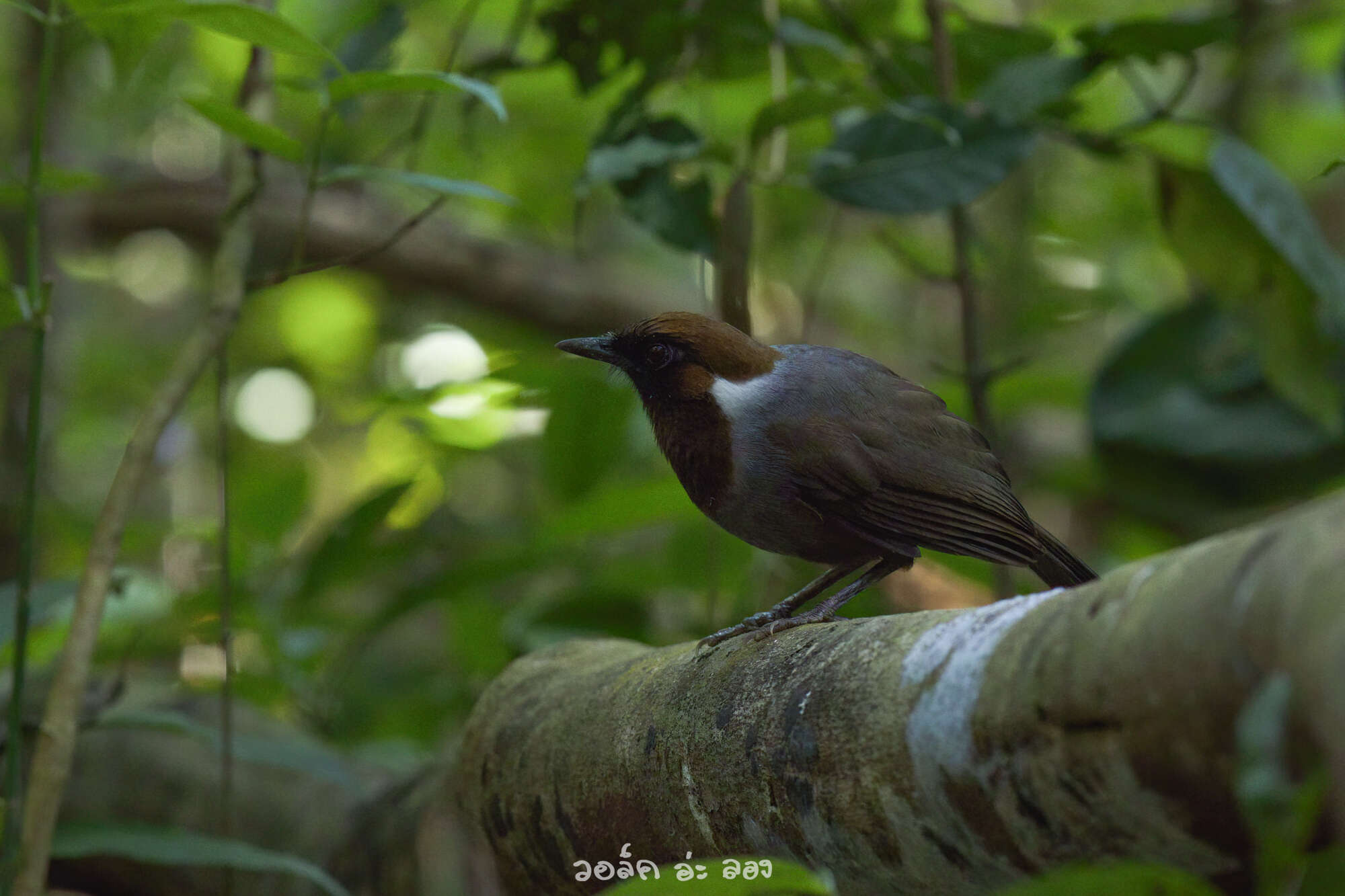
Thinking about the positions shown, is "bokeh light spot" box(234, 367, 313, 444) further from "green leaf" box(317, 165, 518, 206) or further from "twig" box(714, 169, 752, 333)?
"green leaf" box(317, 165, 518, 206)

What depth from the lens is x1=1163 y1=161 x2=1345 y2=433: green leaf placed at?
9.05 feet

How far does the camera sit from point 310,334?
6.76 meters

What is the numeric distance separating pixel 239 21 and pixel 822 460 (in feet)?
3.79

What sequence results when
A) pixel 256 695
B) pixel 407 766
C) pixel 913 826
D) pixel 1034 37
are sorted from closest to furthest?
pixel 913 826 < pixel 1034 37 < pixel 407 766 < pixel 256 695

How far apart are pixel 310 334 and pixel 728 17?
4.43 metres

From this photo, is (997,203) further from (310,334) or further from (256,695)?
(256,695)

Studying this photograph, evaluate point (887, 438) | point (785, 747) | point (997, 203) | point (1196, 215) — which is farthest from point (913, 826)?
point (997, 203)

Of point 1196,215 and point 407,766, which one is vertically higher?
point 1196,215

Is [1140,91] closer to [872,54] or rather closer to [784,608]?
[872,54]

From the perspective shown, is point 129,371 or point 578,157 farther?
point 129,371

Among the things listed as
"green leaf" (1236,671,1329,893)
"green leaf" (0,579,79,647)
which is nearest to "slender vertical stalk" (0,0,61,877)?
"green leaf" (0,579,79,647)

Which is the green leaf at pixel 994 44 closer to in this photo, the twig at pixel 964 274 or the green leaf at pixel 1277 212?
the twig at pixel 964 274

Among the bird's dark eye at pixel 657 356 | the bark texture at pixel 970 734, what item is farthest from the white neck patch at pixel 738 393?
the bark texture at pixel 970 734

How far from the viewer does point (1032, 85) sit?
2725mm
